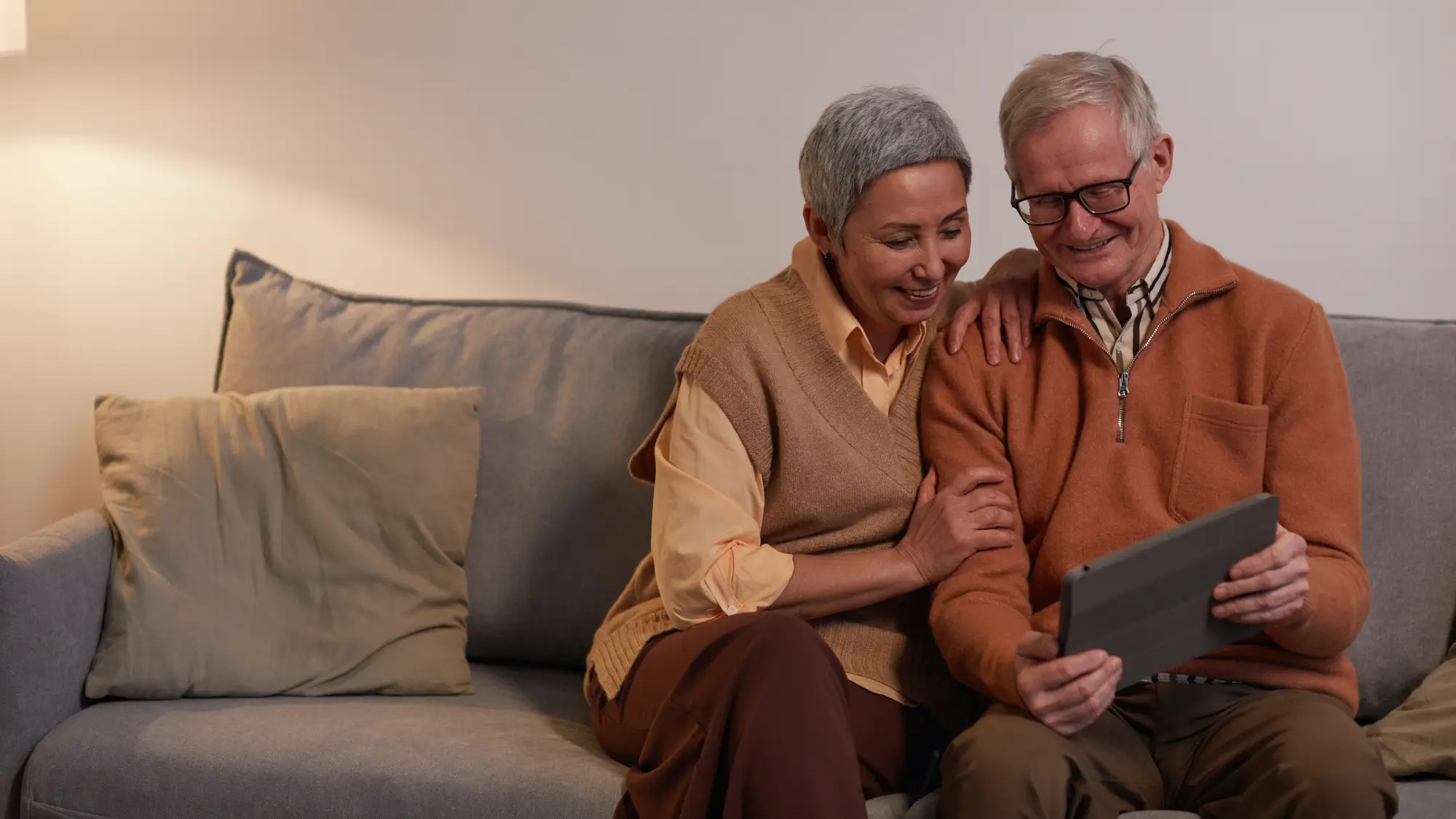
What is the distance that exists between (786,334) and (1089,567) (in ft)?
2.02

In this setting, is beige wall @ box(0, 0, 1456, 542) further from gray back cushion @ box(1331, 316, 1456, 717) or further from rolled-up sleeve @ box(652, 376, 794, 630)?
rolled-up sleeve @ box(652, 376, 794, 630)

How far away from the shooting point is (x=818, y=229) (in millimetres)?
1815

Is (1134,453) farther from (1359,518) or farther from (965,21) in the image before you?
(965,21)

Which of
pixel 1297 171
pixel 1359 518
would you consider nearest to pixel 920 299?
pixel 1359 518

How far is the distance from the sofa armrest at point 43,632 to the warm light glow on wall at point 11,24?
92cm

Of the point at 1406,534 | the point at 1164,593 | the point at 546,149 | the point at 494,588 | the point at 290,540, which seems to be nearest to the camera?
the point at 1164,593

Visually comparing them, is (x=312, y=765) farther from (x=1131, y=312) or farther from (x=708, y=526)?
(x=1131, y=312)

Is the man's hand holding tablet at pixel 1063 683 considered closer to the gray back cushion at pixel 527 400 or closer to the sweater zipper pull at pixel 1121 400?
the sweater zipper pull at pixel 1121 400

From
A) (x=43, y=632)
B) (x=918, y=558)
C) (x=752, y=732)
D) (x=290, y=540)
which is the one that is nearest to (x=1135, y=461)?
(x=918, y=558)

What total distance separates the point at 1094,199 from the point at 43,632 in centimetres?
156

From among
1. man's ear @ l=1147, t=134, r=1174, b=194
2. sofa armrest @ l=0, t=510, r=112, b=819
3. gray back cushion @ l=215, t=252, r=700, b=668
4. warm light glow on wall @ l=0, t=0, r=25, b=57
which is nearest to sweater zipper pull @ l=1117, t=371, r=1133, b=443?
man's ear @ l=1147, t=134, r=1174, b=194

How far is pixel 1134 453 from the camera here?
1722mm

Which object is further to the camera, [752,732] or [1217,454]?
[1217,454]

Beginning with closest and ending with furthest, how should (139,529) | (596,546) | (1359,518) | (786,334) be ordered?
(1359,518) → (786,334) → (139,529) → (596,546)
